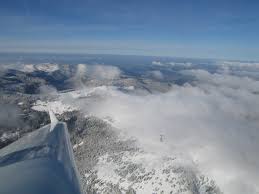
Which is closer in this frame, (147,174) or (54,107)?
(147,174)

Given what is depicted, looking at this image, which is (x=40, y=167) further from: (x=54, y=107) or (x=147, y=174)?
(x=54, y=107)

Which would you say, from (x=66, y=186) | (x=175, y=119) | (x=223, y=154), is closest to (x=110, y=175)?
(x=223, y=154)

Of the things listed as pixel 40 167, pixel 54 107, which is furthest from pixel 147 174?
pixel 54 107

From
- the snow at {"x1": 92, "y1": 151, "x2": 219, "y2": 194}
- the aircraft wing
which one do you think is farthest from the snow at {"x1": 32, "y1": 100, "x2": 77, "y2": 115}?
the aircraft wing

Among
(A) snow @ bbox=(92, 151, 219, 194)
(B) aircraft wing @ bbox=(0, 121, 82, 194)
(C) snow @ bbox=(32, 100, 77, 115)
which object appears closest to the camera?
(B) aircraft wing @ bbox=(0, 121, 82, 194)

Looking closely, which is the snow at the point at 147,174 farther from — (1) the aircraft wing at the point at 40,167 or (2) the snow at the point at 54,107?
(2) the snow at the point at 54,107

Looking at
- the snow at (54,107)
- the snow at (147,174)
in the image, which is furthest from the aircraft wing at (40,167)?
the snow at (54,107)

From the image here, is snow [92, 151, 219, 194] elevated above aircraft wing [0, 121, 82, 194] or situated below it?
below

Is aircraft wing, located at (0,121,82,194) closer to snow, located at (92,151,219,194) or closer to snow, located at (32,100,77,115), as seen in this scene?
snow, located at (92,151,219,194)

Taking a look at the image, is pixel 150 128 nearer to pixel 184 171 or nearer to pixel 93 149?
pixel 93 149

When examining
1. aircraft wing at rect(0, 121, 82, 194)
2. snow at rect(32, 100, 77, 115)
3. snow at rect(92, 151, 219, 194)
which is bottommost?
snow at rect(32, 100, 77, 115)

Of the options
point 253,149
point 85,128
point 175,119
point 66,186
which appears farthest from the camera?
point 175,119
